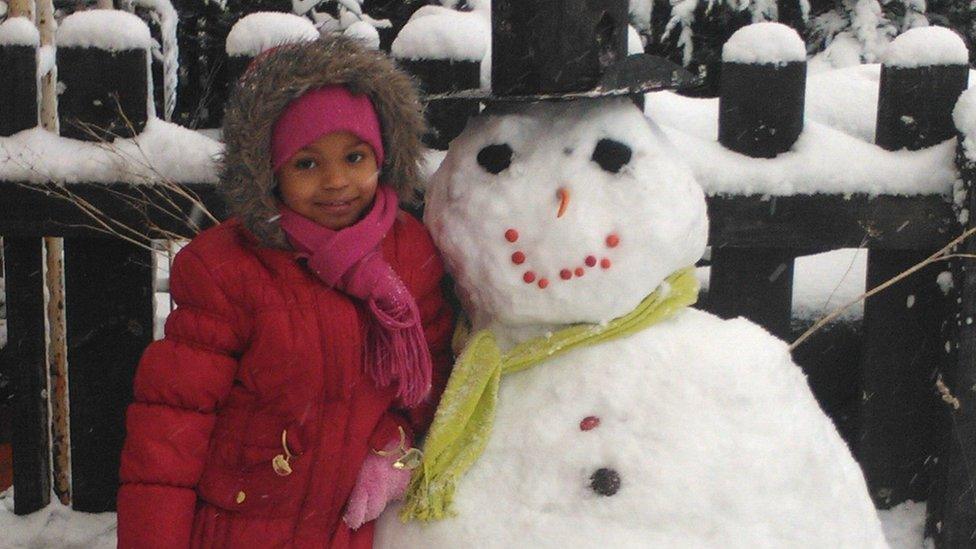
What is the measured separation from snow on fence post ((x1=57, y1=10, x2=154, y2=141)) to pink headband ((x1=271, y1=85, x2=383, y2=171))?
628mm

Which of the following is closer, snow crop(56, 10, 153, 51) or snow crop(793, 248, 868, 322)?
snow crop(56, 10, 153, 51)

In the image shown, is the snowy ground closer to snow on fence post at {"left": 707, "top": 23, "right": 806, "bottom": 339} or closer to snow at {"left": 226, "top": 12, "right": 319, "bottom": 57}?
snow on fence post at {"left": 707, "top": 23, "right": 806, "bottom": 339}

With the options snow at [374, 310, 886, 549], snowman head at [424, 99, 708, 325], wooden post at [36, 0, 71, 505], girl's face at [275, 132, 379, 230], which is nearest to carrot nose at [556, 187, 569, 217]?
snowman head at [424, 99, 708, 325]

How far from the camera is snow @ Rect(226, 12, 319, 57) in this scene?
2387 millimetres

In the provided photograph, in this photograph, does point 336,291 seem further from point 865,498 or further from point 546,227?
point 865,498

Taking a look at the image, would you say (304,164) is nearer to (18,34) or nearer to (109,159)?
(109,159)

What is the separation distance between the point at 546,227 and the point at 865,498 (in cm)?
80

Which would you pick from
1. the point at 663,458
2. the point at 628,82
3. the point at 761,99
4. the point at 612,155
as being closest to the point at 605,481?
the point at 663,458

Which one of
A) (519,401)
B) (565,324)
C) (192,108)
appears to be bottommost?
(192,108)

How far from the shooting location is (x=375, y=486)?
1985mm

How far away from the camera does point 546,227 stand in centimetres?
187

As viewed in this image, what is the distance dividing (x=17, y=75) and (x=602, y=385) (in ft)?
5.06

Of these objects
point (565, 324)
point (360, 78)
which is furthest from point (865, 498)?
point (360, 78)

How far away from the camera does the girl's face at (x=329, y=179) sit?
1.95m
